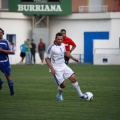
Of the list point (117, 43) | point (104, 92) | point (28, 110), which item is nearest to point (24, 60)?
point (117, 43)

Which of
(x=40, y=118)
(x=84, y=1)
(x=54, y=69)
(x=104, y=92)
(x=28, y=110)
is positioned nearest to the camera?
(x=40, y=118)

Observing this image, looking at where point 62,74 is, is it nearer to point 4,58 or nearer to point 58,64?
point 58,64

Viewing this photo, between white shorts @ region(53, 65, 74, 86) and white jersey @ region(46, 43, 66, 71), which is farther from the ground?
white jersey @ region(46, 43, 66, 71)

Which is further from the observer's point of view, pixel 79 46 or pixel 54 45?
pixel 79 46

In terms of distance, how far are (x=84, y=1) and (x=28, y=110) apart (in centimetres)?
4022

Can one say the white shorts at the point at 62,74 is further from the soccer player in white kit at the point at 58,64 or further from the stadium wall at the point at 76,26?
the stadium wall at the point at 76,26

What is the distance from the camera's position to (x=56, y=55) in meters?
17.8

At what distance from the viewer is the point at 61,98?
58.9ft

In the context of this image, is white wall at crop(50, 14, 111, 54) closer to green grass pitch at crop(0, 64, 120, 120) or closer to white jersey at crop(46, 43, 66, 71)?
green grass pitch at crop(0, 64, 120, 120)

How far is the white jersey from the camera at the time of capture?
17.7 meters

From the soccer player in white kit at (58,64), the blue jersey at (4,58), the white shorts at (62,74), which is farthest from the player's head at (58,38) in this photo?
the blue jersey at (4,58)

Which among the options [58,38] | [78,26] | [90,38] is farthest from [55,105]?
[78,26]

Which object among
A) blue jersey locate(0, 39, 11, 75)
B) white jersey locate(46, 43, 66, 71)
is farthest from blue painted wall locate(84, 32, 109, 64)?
white jersey locate(46, 43, 66, 71)

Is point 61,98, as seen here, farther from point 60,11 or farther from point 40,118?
point 60,11
